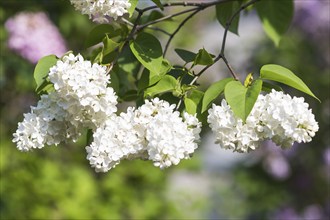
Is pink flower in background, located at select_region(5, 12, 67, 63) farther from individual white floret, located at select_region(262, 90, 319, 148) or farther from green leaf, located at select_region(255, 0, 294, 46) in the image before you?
individual white floret, located at select_region(262, 90, 319, 148)

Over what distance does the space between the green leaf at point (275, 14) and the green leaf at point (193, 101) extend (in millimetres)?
793

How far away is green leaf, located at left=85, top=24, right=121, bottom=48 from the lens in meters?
1.43

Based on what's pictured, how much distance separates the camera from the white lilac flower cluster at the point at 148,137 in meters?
1.10

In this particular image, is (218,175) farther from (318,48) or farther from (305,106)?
(305,106)

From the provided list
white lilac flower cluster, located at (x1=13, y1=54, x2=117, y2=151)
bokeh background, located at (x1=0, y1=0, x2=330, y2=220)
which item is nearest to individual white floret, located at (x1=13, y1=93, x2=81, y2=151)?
white lilac flower cluster, located at (x1=13, y1=54, x2=117, y2=151)

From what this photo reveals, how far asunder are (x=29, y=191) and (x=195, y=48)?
341cm

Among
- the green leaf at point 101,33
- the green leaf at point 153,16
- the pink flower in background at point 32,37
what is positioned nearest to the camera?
the green leaf at point 101,33

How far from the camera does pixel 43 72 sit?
1.27m

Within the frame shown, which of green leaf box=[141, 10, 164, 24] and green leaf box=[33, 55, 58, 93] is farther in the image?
green leaf box=[141, 10, 164, 24]

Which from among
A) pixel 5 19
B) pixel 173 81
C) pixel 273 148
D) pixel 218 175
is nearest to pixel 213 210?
pixel 218 175

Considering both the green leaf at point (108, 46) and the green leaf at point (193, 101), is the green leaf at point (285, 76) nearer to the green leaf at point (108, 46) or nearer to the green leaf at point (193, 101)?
the green leaf at point (193, 101)

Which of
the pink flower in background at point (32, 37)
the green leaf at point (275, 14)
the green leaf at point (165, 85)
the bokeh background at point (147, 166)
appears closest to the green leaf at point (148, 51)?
the green leaf at point (165, 85)

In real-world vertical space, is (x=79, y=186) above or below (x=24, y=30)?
below

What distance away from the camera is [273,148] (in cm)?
454
